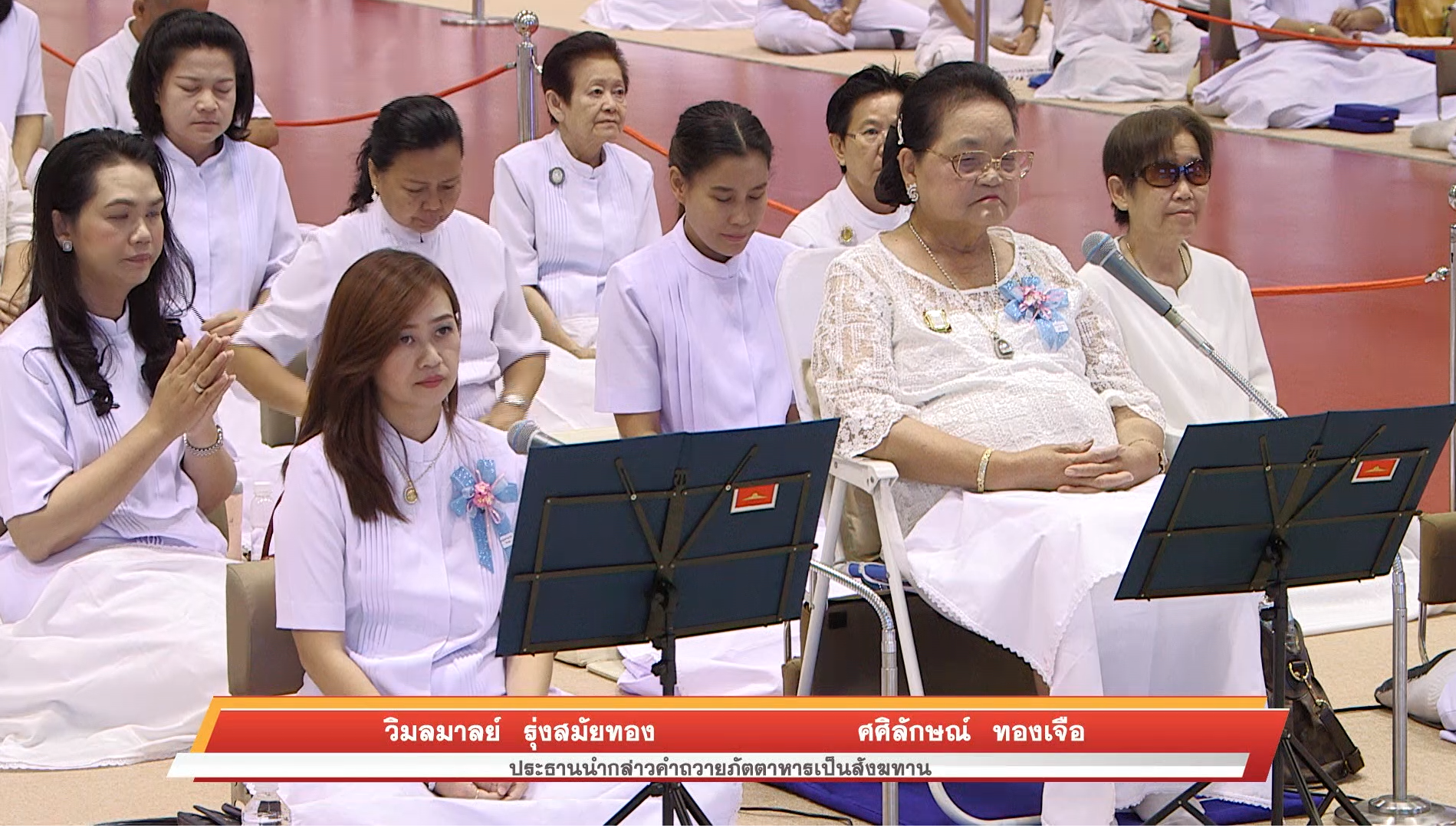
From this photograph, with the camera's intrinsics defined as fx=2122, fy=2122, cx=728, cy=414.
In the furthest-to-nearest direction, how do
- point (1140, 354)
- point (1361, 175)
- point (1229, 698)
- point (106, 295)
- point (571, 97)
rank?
point (1361, 175), point (571, 97), point (1140, 354), point (106, 295), point (1229, 698)

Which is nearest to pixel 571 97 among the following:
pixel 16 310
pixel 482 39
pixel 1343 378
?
pixel 16 310

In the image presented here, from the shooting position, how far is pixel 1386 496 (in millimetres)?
3582

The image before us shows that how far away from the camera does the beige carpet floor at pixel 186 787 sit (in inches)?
161

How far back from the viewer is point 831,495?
14.2 feet

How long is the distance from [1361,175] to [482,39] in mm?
6098

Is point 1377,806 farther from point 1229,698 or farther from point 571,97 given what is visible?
point 571,97

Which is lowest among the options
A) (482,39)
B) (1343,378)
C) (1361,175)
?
(1343,378)

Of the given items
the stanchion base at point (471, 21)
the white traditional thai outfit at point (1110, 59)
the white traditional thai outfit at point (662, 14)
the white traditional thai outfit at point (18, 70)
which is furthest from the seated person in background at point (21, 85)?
the white traditional thai outfit at point (662, 14)

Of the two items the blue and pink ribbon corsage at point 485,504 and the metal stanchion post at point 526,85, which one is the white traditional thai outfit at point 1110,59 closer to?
the metal stanchion post at point 526,85

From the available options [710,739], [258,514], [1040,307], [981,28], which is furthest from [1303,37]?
[710,739]

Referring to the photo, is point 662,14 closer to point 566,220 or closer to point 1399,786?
point 566,220

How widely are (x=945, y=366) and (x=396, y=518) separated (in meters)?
1.25

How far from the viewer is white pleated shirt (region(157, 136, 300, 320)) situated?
5918mm

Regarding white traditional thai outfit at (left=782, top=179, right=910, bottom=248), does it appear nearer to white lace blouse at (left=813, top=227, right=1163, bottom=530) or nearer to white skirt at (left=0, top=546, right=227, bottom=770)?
white lace blouse at (left=813, top=227, right=1163, bottom=530)
